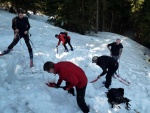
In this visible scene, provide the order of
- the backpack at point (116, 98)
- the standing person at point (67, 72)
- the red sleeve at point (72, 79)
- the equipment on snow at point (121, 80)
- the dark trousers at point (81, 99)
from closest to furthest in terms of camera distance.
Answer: the standing person at point (67, 72) < the red sleeve at point (72, 79) < the dark trousers at point (81, 99) < the backpack at point (116, 98) < the equipment on snow at point (121, 80)

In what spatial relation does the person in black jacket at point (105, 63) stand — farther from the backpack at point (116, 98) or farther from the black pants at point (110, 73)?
the backpack at point (116, 98)

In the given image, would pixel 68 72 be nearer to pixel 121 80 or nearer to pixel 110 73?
pixel 110 73

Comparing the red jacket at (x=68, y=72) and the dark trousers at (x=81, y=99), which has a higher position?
the red jacket at (x=68, y=72)

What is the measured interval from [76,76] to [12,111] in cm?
267

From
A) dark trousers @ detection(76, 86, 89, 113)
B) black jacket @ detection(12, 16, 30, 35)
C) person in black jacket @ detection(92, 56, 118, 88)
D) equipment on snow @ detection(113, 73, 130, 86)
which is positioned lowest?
equipment on snow @ detection(113, 73, 130, 86)

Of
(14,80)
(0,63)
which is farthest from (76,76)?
(0,63)

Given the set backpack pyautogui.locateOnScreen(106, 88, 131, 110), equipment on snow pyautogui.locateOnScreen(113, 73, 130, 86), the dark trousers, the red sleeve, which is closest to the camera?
the red sleeve

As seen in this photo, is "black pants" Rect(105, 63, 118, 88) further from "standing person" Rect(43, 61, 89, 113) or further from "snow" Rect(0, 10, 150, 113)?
"standing person" Rect(43, 61, 89, 113)

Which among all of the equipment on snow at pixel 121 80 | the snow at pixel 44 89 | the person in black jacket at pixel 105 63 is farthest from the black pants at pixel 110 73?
the equipment on snow at pixel 121 80

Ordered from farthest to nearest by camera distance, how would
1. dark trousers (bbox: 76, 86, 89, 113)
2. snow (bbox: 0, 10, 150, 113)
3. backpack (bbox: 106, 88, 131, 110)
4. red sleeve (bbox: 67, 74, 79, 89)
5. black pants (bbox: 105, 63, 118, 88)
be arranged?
black pants (bbox: 105, 63, 118, 88) → backpack (bbox: 106, 88, 131, 110) → snow (bbox: 0, 10, 150, 113) → dark trousers (bbox: 76, 86, 89, 113) → red sleeve (bbox: 67, 74, 79, 89)

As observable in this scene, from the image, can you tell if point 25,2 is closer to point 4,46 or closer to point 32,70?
point 4,46

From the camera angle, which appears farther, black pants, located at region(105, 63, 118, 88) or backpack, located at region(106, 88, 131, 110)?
black pants, located at region(105, 63, 118, 88)

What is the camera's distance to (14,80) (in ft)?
33.3

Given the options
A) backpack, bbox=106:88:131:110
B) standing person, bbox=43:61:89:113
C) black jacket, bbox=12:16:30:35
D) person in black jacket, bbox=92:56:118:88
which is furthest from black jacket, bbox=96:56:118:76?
black jacket, bbox=12:16:30:35
